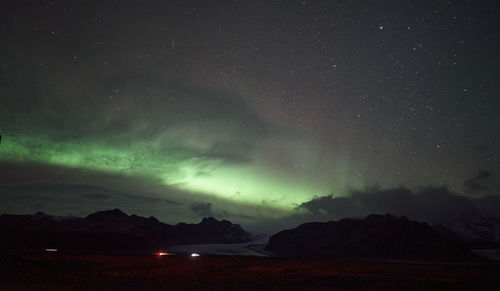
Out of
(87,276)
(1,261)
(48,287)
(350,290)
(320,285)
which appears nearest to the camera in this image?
(48,287)

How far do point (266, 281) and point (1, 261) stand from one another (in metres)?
39.0

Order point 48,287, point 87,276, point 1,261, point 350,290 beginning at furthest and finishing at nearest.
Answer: point 1,261 < point 87,276 < point 350,290 < point 48,287

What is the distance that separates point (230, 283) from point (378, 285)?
1796 centimetres

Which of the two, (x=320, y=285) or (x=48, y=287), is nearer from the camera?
(x=48, y=287)

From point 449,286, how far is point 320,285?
16.7 meters

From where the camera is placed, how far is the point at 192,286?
122ft

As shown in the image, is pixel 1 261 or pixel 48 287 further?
pixel 1 261

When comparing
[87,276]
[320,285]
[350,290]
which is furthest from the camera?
[87,276]

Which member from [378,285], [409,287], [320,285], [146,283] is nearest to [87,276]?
[146,283]

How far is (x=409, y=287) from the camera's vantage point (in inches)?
1598

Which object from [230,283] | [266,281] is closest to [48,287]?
[230,283]

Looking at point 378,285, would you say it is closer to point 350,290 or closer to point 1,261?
point 350,290

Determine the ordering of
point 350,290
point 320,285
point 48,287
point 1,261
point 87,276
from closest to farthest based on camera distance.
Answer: point 48,287 → point 350,290 → point 320,285 → point 87,276 → point 1,261

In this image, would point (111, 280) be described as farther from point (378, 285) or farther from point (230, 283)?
A: point (378, 285)
